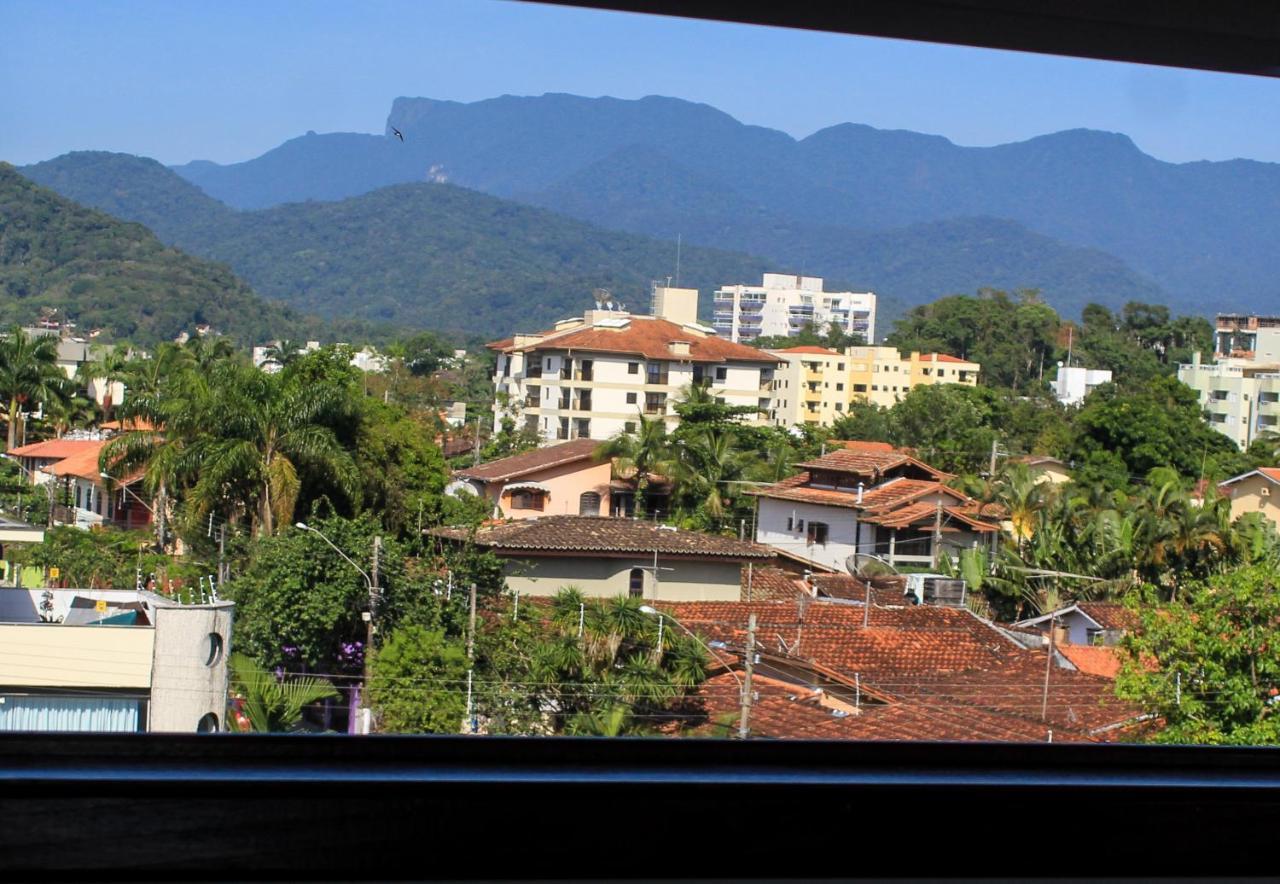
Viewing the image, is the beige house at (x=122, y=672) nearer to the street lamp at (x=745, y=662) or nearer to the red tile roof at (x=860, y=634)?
the street lamp at (x=745, y=662)

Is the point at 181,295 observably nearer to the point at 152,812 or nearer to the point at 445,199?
the point at 445,199

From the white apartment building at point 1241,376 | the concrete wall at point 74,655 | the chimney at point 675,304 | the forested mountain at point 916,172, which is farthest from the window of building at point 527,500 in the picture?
the chimney at point 675,304

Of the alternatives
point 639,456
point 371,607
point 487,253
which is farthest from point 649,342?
point 371,607

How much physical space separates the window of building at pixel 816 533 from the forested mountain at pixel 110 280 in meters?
3.58

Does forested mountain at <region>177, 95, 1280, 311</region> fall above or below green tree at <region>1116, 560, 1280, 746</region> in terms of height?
above

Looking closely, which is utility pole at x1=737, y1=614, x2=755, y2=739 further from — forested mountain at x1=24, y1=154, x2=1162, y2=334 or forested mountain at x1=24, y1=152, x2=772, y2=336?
forested mountain at x1=24, y1=152, x2=772, y2=336

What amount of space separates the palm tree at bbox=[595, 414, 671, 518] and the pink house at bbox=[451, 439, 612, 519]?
0.15 meters

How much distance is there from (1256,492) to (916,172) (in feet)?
20.0

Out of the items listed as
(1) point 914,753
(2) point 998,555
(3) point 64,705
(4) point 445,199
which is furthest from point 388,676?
(2) point 998,555

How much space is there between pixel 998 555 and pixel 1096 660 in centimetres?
201

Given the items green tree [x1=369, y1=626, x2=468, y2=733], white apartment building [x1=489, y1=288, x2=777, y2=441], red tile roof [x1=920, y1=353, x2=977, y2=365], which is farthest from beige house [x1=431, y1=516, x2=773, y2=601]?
red tile roof [x1=920, y1=353, x2=977, y2=365]

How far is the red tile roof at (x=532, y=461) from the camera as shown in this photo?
271 inches

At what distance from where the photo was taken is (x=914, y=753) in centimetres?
63

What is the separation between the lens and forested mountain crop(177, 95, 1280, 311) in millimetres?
1136
